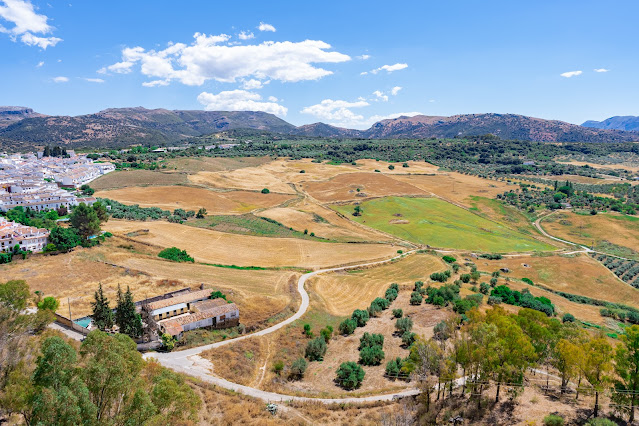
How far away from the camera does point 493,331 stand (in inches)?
925

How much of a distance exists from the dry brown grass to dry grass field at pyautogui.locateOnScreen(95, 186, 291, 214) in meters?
12.9

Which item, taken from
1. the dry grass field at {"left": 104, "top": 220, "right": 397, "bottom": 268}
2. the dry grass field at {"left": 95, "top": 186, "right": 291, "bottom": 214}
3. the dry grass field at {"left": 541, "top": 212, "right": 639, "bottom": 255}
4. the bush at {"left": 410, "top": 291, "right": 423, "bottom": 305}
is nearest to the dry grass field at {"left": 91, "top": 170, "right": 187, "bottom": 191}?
the dry grass field at {"left": 95, "top": 186, "right": 291, "bottom": 214}

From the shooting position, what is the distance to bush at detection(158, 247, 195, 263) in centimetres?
5877

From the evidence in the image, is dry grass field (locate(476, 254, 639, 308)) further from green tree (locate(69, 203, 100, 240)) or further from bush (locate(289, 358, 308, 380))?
green tree (locate(69, 203, 100, 240))

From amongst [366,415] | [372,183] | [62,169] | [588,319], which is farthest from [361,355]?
[62,169]

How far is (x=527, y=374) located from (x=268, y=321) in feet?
81.5

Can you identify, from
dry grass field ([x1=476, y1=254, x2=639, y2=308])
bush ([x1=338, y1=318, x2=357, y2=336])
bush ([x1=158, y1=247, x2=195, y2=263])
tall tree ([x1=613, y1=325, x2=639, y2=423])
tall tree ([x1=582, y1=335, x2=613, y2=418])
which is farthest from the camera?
bush ([x1=158, y1=247, x2=195, y2=263])

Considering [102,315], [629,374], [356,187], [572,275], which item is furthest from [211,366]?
[356,187]

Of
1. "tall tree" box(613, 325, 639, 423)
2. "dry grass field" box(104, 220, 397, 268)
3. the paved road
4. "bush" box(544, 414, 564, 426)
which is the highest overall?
"tall tree" box(613, 325, 639, 423)

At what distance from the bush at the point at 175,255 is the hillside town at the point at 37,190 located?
59.4ft

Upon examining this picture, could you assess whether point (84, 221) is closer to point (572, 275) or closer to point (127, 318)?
point (127, 318)

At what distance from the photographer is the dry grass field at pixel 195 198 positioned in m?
97.4

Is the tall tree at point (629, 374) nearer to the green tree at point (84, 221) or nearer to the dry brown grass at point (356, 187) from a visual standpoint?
the green tree at point (84, 221)

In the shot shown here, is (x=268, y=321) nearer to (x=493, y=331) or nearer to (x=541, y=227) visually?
(x=493, y=331)
